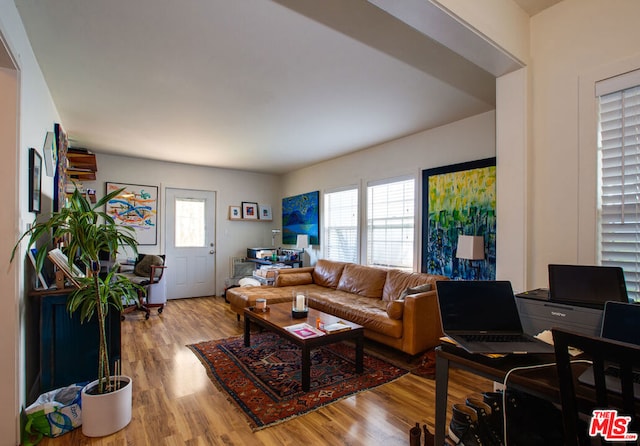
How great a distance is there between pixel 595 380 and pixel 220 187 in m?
6.08

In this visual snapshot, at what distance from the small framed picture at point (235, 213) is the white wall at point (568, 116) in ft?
17.6

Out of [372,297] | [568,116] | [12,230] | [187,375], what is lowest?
[187,375]

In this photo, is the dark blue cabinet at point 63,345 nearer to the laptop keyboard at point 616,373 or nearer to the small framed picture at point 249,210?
the laptop keyboard at point 616,373

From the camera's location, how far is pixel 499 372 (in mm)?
1112

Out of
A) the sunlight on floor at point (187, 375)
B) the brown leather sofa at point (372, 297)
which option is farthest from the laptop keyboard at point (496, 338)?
the sunlight on floor at point (187, 375)

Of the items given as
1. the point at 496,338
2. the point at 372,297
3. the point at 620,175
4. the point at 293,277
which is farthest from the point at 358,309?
the point at 620,175

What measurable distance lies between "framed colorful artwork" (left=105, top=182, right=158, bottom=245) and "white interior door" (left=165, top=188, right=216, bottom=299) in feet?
0.77

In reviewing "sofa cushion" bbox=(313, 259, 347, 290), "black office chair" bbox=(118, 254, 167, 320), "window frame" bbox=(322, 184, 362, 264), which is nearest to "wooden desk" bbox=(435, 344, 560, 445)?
"sofa cushion" bbox=(313, 259, 347, 290)

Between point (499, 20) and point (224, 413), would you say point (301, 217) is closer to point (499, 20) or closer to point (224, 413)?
point (224, 413)

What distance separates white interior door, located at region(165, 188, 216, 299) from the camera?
5.66m

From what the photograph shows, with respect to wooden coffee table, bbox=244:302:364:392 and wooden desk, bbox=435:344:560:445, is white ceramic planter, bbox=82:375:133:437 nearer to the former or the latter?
wooden coffee table, bbox=244:302:364:392

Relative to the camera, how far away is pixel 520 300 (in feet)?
5.14

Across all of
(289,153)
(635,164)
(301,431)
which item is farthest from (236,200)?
(635,164)

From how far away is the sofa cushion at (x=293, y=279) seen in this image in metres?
4.82
